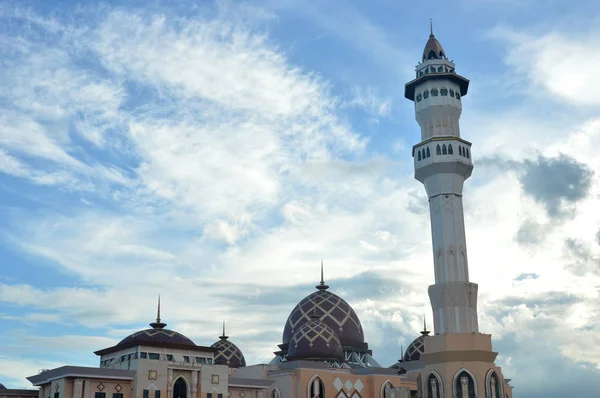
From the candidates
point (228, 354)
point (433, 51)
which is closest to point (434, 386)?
point (228, 354)

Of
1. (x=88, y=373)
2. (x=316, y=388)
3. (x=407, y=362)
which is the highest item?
(x=407, y=362)

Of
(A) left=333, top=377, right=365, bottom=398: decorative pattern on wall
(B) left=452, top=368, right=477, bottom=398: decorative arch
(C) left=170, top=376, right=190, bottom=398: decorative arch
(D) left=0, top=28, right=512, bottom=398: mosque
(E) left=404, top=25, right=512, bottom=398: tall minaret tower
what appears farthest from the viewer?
(A) left=333, top=377, right=365, bottom=398: decorative pattern on wall

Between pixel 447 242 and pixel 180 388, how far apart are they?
733 inches

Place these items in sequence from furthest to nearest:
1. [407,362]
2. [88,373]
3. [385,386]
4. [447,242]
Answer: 1. [407,362]
2. [385,386]
3. [447,242]
4. [88,373]

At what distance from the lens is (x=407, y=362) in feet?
179

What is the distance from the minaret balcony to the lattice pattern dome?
21091 mm

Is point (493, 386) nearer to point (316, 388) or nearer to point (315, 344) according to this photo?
point (316, 388)

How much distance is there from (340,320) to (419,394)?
44.7 ft

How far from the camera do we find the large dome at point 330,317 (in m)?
56.7

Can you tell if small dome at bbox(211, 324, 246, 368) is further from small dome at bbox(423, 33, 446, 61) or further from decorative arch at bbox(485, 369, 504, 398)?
small dome at bbox(423, 33, 446, 61)

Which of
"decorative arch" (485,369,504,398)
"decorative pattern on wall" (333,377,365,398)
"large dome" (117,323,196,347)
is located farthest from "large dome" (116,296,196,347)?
"decorative arch" (485,369,504,398)

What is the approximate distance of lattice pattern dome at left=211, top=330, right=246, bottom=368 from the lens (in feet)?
181

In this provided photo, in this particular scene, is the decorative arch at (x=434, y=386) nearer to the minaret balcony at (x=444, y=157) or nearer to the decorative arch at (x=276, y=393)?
the decorative arch at (x=276, y=393)

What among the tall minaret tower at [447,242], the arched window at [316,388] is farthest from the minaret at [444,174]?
the arched window at [316,388]
